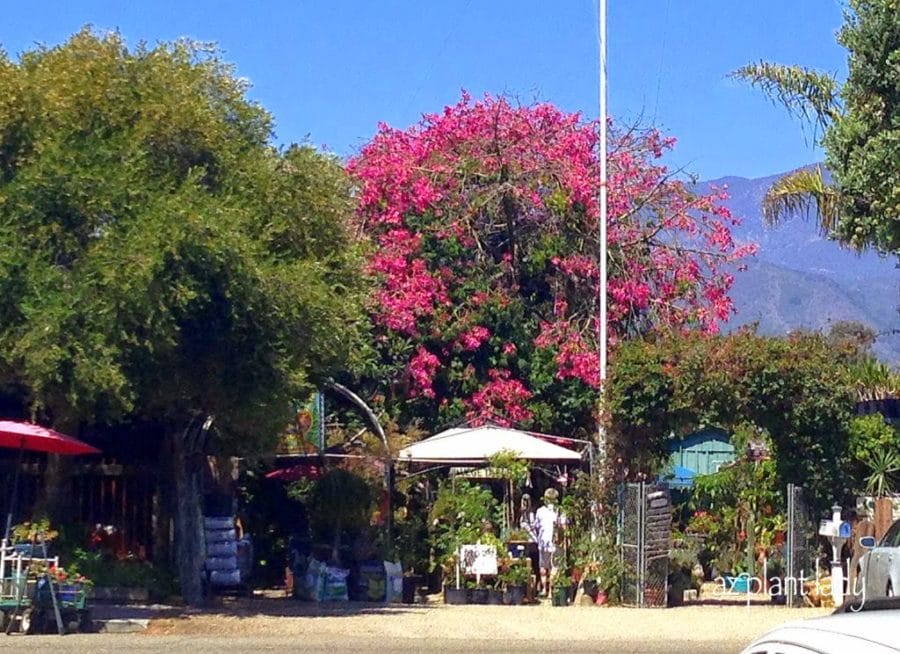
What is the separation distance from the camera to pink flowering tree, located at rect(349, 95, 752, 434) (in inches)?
1076

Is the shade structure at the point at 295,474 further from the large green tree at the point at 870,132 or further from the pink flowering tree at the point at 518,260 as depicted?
the large green tree at the point at 870,132

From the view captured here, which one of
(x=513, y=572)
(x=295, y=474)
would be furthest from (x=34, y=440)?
(x=513, y=572)

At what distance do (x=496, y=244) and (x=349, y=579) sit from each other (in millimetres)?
8897

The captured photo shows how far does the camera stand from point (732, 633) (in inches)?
713

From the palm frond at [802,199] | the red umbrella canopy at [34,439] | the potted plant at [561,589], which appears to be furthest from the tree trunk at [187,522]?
the palm frond at [802,199]

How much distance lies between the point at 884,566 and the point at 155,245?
8.88 meters

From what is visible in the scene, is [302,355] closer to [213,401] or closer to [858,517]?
[213,401]

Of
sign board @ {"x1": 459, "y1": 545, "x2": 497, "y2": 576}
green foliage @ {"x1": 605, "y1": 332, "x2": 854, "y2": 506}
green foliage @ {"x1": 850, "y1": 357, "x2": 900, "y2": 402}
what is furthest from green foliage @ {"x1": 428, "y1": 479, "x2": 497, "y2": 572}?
green foliage @ {"x1": 850, "y1": 357, "x2": 900, "y2": 402}

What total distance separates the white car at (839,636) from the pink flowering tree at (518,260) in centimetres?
2299

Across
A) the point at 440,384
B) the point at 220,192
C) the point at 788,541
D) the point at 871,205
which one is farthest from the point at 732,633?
the point at 440,384

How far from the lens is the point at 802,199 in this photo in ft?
82.8

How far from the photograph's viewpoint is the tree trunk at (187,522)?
68.0ft

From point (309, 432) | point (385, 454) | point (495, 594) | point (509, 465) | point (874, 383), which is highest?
point (874, 383)

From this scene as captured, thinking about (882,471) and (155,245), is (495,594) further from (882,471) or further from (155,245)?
(155,245)
